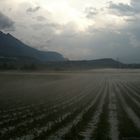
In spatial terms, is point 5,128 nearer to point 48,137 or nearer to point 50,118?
point 48,137

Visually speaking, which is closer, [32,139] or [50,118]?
[32,139]

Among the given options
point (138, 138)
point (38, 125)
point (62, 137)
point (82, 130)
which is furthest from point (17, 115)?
point (138, 138)

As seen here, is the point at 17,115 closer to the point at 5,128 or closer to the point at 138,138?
the point at 5,128

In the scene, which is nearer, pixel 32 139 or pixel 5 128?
pixel 32 139

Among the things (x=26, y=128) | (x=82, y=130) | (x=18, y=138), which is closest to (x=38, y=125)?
(x=26, y=128)

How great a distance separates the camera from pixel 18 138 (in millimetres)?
15664

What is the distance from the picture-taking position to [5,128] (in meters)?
18.4

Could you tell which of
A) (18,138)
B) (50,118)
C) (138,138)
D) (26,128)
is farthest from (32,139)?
Result: (50,118)

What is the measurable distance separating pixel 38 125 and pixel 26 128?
51.5 inches

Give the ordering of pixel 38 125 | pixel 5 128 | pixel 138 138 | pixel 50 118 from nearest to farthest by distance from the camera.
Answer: pixel 138 138
pixel 5 128
pixel 38 125
pixel 50 118

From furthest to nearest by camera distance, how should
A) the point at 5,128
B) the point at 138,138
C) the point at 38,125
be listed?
the point at 38,125, the point at 5,128, the point at 138,138

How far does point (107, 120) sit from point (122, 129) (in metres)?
3.82

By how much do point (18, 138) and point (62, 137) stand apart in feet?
6.56

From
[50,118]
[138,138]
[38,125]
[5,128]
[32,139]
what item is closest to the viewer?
[32,139]
